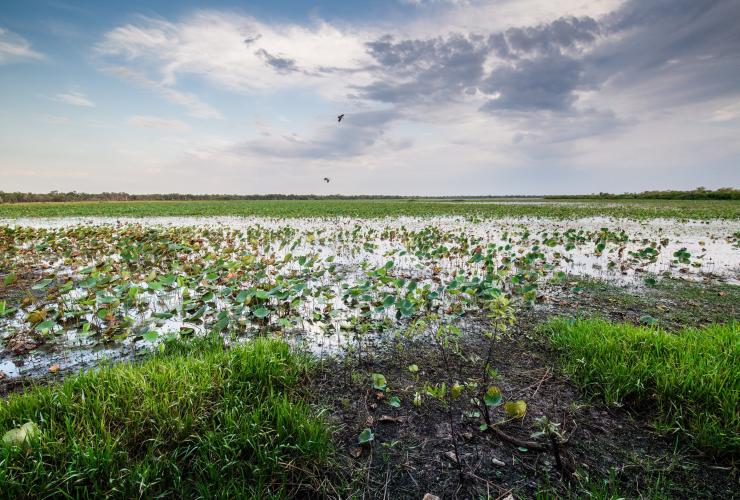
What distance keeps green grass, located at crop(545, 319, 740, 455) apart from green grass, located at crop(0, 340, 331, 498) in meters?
2.50

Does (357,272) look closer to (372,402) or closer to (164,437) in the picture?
(372,402)

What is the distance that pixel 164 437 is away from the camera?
2.24m

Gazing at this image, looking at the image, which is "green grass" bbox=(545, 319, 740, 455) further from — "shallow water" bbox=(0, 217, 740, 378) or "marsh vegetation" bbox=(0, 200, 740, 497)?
"shallow water" bbox=(0, 217, 740, 378)

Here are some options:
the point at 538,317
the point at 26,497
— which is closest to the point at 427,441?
the point at 26,497

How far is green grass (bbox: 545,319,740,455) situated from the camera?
2.41 m

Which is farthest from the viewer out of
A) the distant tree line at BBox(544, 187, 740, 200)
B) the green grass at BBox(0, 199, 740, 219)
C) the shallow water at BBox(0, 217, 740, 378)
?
the distant tree line at BBox(544, 187, 740, 200)

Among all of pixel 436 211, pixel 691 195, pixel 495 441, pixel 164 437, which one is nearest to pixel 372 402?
pixel 495 441

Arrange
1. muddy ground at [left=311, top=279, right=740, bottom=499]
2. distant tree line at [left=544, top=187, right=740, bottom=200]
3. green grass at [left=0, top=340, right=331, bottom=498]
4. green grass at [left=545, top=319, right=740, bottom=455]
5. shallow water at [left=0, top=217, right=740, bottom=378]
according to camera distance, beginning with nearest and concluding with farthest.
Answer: green grass at [left=0, top=340, right=331, bottom=498] → muddy ground at [left=311, top=279, right=740, bottom=499] → green grass at [left=545, top=319, right=740, bottom=455] → shallow water at [left=0, top=217, right=740, bottom=378] → distant tree line at [left=544, top=187, right=740, bottom=200]

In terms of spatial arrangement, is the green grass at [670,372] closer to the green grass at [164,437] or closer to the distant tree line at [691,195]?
the green grass at [164,437]

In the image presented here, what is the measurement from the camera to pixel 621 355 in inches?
125

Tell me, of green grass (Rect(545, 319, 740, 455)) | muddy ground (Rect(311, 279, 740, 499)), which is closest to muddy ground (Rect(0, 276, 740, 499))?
muddy ground (Rect(311, 279, 740, 499))

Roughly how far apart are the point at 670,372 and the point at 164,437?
388 cm

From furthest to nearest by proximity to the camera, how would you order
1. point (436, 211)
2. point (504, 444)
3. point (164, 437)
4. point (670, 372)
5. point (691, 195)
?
point (691, 195)
point (436, 211)
point (670, 372)
point (504, 444)
point (164, 437)

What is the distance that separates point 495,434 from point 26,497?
9.16ft
